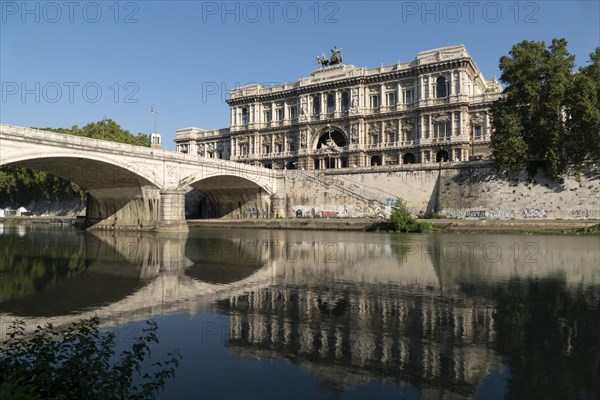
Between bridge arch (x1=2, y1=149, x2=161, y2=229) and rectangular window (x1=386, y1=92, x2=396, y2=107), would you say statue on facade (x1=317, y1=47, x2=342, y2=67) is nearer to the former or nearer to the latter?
rectangular window (x1=386, y1=92, x2=396, y2=107)

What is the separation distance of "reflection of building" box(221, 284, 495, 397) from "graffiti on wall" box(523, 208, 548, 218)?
3955 centimetres

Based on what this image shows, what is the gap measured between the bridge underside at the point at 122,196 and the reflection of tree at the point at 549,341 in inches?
1426

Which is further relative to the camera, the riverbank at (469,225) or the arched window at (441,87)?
the arched window at (441,87)

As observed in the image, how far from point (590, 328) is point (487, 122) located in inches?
2301

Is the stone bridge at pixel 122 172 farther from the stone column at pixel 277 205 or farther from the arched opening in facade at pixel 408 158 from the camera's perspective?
the arched opening in facade at pixel 408 158

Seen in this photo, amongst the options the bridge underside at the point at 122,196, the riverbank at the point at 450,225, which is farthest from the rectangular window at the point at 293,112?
the bridge underside at the point at 122,196

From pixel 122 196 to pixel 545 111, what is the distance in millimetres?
44751

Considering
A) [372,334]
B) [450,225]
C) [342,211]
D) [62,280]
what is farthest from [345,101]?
[372,334]

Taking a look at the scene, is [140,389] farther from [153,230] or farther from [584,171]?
[584,171]

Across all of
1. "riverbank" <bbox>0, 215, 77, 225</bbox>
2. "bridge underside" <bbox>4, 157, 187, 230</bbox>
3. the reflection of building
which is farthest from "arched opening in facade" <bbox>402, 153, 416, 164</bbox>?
the reflection of building

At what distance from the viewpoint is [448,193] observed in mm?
53094

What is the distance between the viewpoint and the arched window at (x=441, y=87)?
64.6m

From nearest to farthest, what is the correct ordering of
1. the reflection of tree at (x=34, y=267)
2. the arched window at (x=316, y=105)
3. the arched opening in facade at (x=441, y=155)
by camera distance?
1. the reflection of tree at (x=34, y=267)
2. the arched opening in facade at (x=441, y=155)
3. the arched window at (x=316, y=105)

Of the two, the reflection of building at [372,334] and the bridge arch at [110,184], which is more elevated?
the bridge arch at [110,184]
